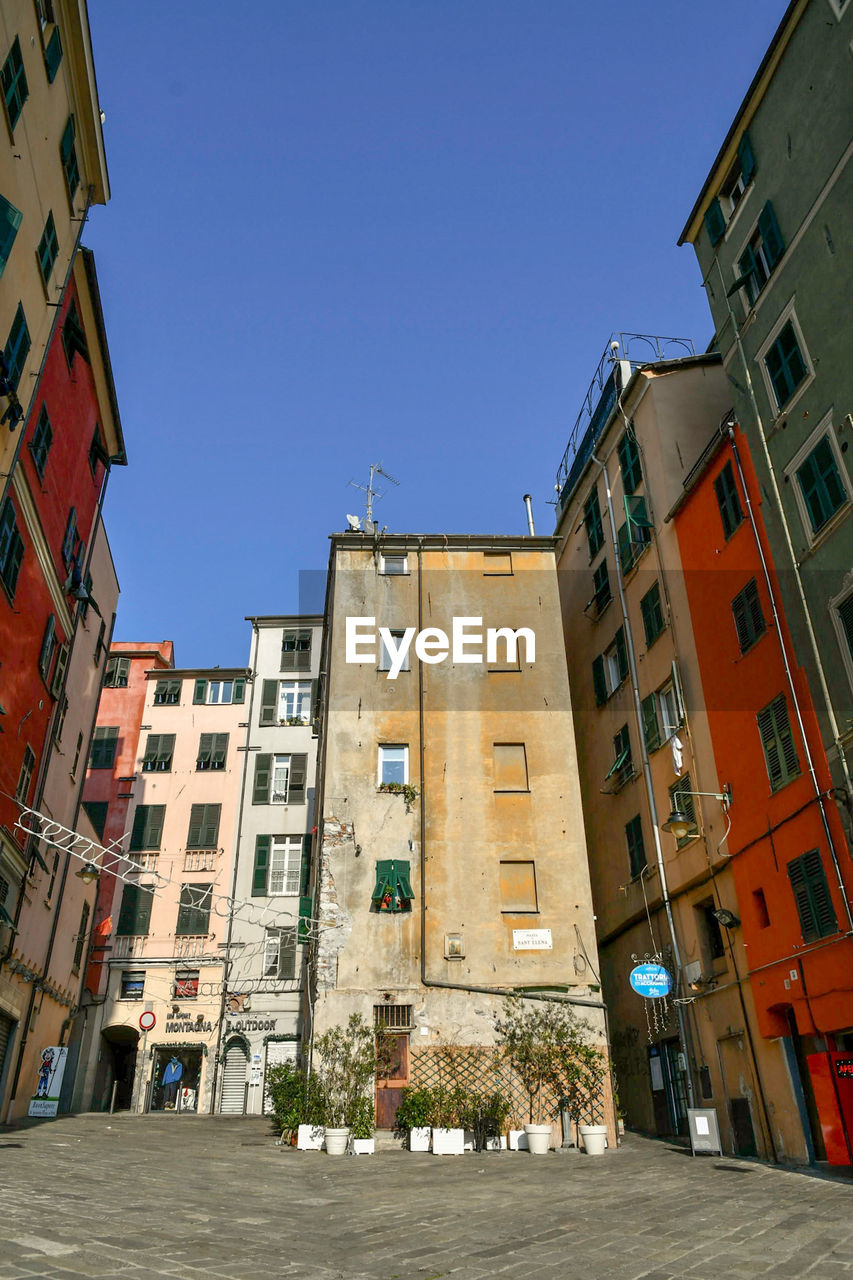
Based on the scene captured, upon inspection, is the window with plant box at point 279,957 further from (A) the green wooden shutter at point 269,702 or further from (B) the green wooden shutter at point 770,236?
(B) the green wooden shutter at point 770,236

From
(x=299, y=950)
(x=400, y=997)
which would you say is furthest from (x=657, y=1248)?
(x=299, y=950)

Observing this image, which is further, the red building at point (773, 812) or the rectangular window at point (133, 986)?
the rectangular window at point (133, 986)

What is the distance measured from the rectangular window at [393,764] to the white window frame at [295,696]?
15.5 meters

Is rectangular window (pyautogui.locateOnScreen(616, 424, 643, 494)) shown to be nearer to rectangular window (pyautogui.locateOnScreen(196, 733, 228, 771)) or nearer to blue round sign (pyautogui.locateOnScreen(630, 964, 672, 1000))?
blue round sign (pyautogui.locateOnScreen(630, 964, 672, 1000))

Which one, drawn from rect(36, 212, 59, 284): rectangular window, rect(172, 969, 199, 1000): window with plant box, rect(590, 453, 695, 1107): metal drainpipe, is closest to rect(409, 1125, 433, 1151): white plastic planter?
rect(590, 453, 695, 1107): metal drainpipe

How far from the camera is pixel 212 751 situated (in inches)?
1516

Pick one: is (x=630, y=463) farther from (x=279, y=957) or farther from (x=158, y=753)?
(x=158, y=753)

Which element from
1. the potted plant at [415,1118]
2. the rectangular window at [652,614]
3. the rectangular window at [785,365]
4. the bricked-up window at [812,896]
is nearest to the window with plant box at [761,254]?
the rectangular window at [785,365]

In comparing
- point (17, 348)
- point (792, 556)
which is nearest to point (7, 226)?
point (17, 348)

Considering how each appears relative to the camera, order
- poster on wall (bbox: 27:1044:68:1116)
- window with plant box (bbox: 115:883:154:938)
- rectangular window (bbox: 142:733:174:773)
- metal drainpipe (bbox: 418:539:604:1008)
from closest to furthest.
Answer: metal drainpipe (bbox: 418:539:604:1008) → poster on wall (bbox: 27:1044:68:1116) → window with plant box (bbox: 115:883:154:938) → rectangular window (bbox: 142:733:174:773)

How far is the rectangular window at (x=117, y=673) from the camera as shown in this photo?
40438 mm

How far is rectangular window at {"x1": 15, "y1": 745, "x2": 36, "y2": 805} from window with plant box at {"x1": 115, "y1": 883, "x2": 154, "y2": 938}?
12949 millimetres

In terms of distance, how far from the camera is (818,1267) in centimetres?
805

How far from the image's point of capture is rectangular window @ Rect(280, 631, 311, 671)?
1570 inches
